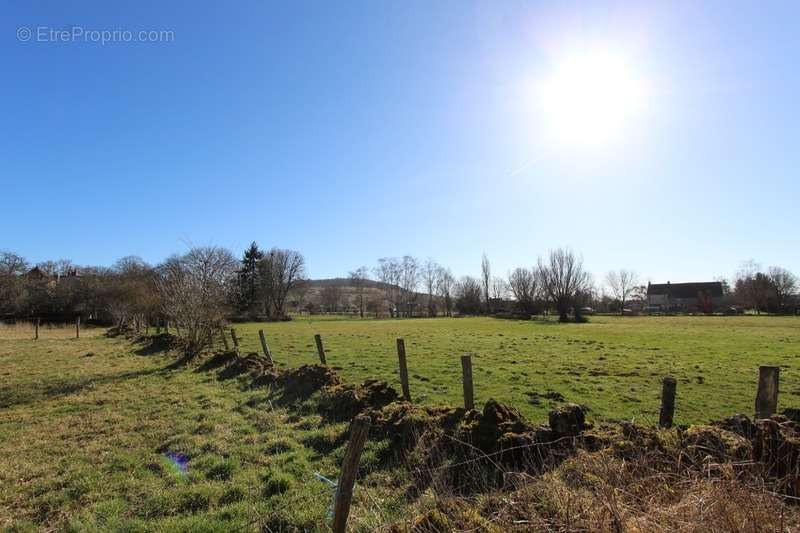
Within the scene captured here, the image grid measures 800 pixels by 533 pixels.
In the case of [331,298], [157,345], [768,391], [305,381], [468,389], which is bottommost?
[157,345]

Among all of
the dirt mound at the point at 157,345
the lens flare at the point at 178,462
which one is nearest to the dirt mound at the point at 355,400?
the lens flare at the point at 178,462

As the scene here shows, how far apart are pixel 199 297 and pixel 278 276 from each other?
70.1 meters

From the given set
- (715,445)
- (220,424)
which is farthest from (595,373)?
(220,424)

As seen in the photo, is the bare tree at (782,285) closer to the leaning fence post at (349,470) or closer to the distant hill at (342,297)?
the distant hill at (342,297)

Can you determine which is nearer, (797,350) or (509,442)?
(509,442)

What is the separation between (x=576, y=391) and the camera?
11.4m

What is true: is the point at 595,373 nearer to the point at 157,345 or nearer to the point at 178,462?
the point at 178,462

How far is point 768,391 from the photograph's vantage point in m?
5.41

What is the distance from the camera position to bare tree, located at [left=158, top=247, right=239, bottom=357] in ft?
62.2

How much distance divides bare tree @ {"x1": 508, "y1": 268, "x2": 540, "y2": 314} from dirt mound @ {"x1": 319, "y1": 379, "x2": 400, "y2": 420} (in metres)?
74.1

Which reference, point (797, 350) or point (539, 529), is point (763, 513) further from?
point (797, 350)

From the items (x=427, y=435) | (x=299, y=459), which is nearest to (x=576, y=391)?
(x=427, y=435)

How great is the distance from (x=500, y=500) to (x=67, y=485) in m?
6.24

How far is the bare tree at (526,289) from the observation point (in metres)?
78.8
